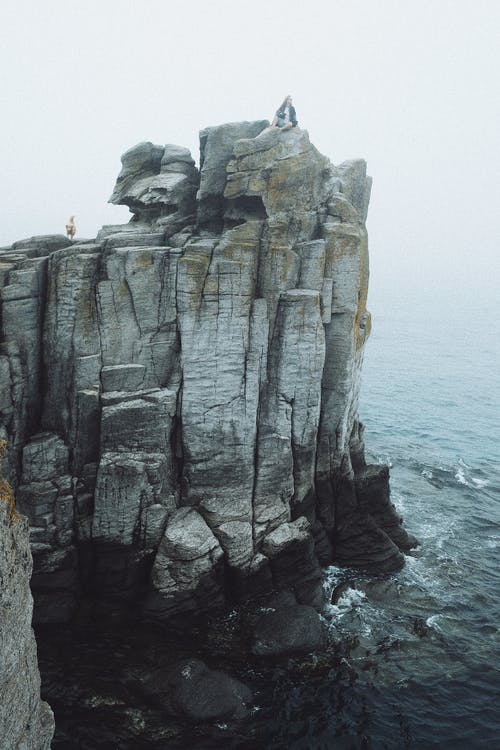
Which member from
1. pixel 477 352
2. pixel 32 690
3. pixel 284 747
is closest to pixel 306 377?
pixel 284 747

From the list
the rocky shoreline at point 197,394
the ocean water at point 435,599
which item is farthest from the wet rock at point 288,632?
the ocean water at point 435,599

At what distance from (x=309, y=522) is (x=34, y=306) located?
873 inches

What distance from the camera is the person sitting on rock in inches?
1412

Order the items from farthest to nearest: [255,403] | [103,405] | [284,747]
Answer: [255,403] → [103,405] → [284,747]

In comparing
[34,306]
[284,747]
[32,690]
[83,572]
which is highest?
[34,306]

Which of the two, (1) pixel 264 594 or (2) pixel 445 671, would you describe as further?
(1) pixel 264 594

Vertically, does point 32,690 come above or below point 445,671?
above

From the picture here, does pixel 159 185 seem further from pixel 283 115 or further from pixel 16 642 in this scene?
pixel 16 642

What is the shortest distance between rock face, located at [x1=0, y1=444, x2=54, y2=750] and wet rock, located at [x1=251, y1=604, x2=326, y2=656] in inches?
588

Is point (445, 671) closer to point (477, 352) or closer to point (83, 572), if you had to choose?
point (83, 572)

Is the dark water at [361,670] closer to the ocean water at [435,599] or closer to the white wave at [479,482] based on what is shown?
the ocean water at [435,599]

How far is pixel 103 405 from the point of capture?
30.4 m

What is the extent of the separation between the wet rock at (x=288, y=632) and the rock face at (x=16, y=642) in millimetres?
14932

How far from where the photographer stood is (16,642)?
14266 millimetres
